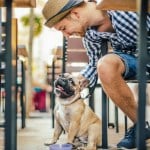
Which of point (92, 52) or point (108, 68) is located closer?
point (108, 68)

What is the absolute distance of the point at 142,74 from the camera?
118cm

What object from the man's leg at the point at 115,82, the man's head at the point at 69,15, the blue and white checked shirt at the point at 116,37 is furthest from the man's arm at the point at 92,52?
the man's leg at the point at 115,82

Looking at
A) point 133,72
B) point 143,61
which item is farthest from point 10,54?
point 133,72

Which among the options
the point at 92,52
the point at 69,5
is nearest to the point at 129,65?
the point at 92,52

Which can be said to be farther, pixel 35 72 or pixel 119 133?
pixel 35 72

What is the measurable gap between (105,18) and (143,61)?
4.02ft

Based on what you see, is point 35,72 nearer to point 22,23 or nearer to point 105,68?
point 22,23

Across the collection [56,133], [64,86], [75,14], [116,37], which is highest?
[75,14]

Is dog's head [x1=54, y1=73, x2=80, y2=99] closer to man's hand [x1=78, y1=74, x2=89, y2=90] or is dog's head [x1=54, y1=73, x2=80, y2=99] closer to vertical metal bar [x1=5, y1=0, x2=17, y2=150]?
man's hand [x1=78, y1=74, x2=89, y2=90]

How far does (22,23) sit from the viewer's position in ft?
25.8

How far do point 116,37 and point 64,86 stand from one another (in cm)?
46

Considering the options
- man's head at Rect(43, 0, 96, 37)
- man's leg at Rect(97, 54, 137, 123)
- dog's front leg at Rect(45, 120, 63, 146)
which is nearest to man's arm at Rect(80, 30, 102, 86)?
man's head at Rect(43, 0, 96, 37)

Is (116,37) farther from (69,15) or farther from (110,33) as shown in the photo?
(69,15)

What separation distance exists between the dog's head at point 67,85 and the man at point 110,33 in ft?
0.54
